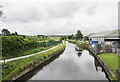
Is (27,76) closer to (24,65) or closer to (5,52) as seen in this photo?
(24,65)

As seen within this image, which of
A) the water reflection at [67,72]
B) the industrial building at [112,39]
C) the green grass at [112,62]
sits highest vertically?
the industrial building at [112,39]

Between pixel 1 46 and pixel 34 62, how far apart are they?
12.9 feet

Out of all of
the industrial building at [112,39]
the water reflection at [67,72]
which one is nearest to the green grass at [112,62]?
the water reflection at [67,72]

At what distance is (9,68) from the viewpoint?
238 inches

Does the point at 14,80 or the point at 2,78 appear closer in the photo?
the point at 2,78

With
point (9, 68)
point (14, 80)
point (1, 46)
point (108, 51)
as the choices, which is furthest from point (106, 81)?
point (1, 46)

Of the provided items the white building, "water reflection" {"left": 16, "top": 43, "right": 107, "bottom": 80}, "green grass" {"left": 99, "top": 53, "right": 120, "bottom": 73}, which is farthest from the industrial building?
"water reflection" {"left": 16, "top": 43, "right": 107, "bottom": 80}

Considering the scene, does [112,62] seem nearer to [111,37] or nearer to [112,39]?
[111,37]

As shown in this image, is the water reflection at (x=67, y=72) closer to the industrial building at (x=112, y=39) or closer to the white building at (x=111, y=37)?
the industrial building at (x=112, y=39)

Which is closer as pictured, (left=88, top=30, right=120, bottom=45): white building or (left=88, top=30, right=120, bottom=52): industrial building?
(left=88, top=30, right=120, bottom=52): industrial building

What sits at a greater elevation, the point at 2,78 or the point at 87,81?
the point at 2,78

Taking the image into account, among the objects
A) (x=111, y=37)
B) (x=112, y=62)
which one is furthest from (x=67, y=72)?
(x=111, y=37)

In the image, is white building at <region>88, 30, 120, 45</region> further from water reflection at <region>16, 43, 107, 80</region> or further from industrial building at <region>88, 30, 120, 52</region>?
water reflection at <region>16, 43, 107, 80</region>

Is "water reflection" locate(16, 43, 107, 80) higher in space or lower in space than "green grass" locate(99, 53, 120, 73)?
lower
